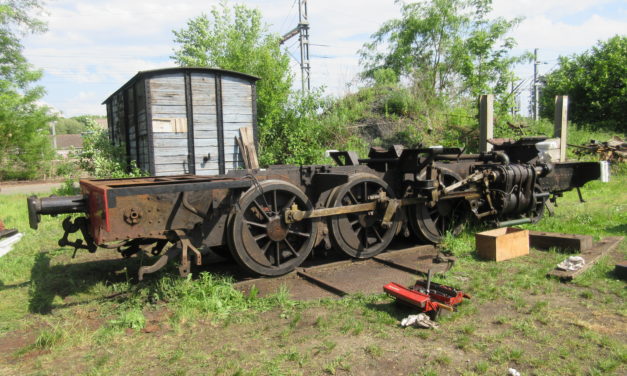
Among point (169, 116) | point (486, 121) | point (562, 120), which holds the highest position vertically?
point (169, 116)

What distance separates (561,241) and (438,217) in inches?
66.3

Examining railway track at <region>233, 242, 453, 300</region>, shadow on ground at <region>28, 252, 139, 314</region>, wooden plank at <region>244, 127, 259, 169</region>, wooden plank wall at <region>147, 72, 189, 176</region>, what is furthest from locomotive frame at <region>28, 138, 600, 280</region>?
wooden plank wall at <region>147, 72, 189, 176</region>

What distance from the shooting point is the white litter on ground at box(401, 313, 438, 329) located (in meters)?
3.65

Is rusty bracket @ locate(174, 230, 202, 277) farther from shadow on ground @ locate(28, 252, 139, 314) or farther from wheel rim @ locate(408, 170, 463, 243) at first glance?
wheel rim @ locate(408, 170, 463, 243)

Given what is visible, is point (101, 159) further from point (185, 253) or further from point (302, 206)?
point (185, 253)

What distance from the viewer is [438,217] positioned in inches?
266

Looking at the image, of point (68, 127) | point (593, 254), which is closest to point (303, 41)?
point (593, 254)

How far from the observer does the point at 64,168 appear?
12.6 m

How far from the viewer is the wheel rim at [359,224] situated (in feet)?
18.4

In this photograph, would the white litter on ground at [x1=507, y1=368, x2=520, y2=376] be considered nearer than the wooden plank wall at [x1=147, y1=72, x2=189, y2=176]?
Yes

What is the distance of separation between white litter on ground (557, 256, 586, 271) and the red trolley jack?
5.17 ft

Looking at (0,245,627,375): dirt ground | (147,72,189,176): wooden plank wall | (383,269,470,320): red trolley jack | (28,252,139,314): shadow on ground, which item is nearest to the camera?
(0,245,627,375): dirt ground

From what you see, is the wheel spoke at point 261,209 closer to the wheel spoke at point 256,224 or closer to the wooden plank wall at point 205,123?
the wheel spoke at point 256,224

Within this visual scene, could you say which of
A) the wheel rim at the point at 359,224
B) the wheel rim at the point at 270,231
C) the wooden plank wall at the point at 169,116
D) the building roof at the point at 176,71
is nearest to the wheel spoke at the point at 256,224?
the wheel rim at the point at 270,231
